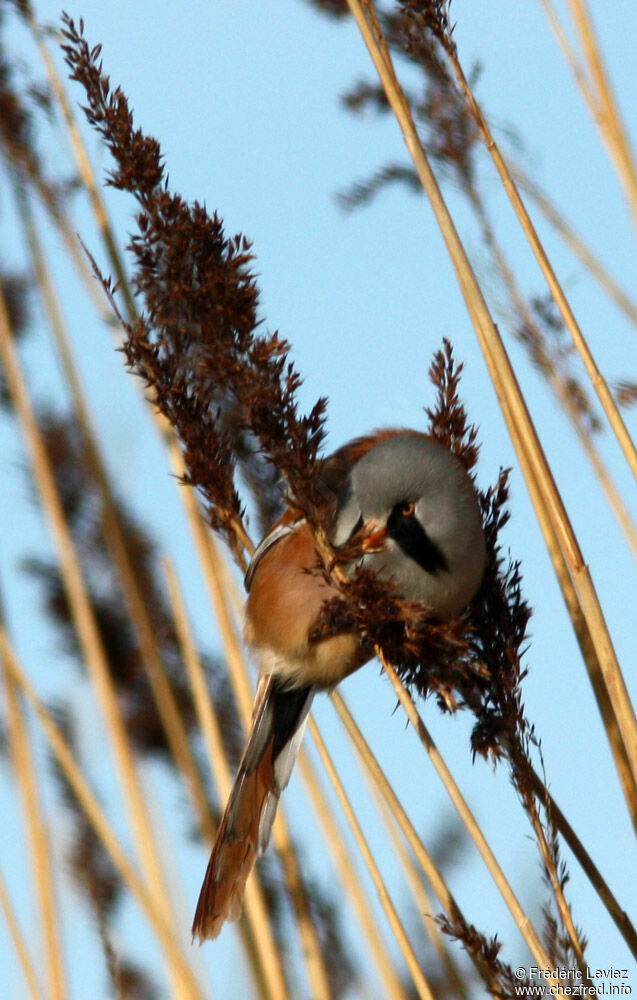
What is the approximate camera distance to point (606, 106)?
1.59 metres

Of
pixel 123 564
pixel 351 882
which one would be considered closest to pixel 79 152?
pixel 123 564

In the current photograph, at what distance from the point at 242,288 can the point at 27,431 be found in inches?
39.7

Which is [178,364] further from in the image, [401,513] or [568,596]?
[568,596]

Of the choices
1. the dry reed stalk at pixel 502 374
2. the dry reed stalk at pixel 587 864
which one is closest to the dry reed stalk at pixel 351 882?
the dry reed stalk at pixel 587 864

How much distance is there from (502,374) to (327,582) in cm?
33

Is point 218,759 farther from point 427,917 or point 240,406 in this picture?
point 240,406

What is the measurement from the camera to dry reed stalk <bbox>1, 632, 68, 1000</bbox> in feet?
6.24

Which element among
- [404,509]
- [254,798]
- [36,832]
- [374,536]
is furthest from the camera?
[36,832]

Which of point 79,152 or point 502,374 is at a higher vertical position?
point 79,152

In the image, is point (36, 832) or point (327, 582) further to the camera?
point (36, 832)

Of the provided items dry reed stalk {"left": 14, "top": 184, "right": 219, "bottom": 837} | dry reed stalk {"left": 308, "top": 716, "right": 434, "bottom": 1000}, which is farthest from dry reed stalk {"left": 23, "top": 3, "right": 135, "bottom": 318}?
dry reed stalk {"left": 308, "top": 716, "right": 434, "bottom": 1000}

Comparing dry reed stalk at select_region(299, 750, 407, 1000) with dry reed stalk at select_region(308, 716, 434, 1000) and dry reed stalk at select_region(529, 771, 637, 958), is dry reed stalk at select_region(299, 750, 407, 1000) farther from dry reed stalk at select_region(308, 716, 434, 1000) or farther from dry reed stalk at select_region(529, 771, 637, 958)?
dry reed stalk at select_region(529, 771, 637, 958)

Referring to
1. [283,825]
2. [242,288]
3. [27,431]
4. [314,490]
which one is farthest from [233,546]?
[27,431]

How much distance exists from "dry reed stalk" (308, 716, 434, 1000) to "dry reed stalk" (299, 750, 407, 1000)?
9 centimetres
